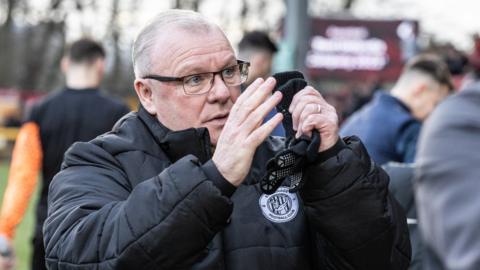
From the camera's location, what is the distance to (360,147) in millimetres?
2732

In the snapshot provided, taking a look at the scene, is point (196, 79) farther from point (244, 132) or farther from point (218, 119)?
point (244, 132)

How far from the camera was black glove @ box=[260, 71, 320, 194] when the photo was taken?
2.53m

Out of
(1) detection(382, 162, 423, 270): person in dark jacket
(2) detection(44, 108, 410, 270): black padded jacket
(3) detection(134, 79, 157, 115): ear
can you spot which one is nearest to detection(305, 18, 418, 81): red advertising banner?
(1) detection(382, 162, 423, 270): person in dark jacket

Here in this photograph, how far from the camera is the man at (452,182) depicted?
5.62 feet

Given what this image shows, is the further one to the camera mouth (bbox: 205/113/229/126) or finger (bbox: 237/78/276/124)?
mouth (bbox: 205/113/229/126)

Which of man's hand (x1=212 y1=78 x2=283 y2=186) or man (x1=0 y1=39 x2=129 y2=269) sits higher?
man's hand (x1=212 y1=78 x2=283 y2=186)

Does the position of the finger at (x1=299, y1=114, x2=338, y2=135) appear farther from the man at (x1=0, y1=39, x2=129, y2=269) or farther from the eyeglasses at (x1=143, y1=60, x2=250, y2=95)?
the man at (x1=0, y1=39, x2=129, y2=269)

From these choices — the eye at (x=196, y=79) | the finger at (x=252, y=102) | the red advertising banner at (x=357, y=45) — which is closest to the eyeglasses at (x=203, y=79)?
the eye at (x=196, y=79)

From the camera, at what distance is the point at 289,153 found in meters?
2.52

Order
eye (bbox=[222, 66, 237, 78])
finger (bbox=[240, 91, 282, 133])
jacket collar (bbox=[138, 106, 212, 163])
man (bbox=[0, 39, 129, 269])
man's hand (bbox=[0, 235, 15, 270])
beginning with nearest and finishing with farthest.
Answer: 1. finger (bbox=[240, 91, 282, 133])
2. jacket collar (bbox=[138, 106, 212, 163])
3. eye (bbox=[222, 66, 237, 78])
4. man's hand (bbox=[0, 235, 15, 270])
5. man (bbox=[0, 39, 129, 269])

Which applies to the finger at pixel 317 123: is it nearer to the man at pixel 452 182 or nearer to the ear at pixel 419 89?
the man at pixel 452 182

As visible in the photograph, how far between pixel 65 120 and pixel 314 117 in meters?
3.60

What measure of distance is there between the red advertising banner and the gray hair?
12.3 m

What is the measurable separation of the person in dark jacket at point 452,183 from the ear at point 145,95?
128 cm
